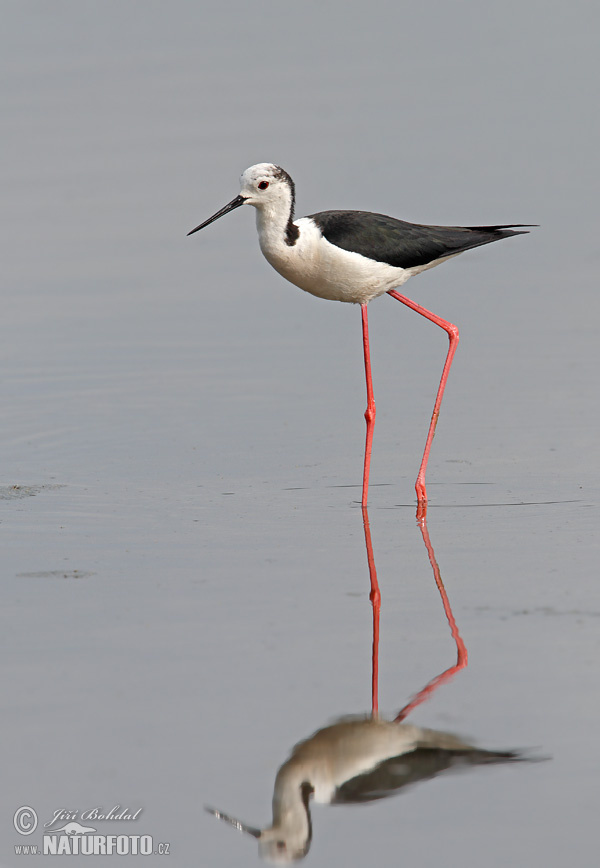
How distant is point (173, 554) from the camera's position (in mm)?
5801

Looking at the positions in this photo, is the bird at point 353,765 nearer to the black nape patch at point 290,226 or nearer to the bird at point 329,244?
the bird at point 329,244

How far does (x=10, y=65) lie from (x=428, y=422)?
30.3ft

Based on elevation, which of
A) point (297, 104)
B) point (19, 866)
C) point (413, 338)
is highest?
point (297, 104)

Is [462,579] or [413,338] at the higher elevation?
[413,338]

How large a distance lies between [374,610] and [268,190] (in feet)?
9.19

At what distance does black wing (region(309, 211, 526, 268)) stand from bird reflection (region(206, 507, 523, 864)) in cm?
341

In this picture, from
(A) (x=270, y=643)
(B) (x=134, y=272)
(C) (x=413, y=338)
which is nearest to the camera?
(A) (x=270, y=643)

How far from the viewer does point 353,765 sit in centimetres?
410

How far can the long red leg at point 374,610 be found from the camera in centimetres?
445

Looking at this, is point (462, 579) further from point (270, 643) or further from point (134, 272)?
point (134, 272)

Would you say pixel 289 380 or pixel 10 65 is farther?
pixel 10 65

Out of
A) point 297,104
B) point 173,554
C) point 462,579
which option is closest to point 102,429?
point 173,554

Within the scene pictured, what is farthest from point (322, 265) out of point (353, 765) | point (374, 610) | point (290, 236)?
point (353, 765)

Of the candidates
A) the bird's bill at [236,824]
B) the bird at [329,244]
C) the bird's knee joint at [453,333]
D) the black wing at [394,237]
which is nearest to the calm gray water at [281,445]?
the bird's bill at [236,824]
